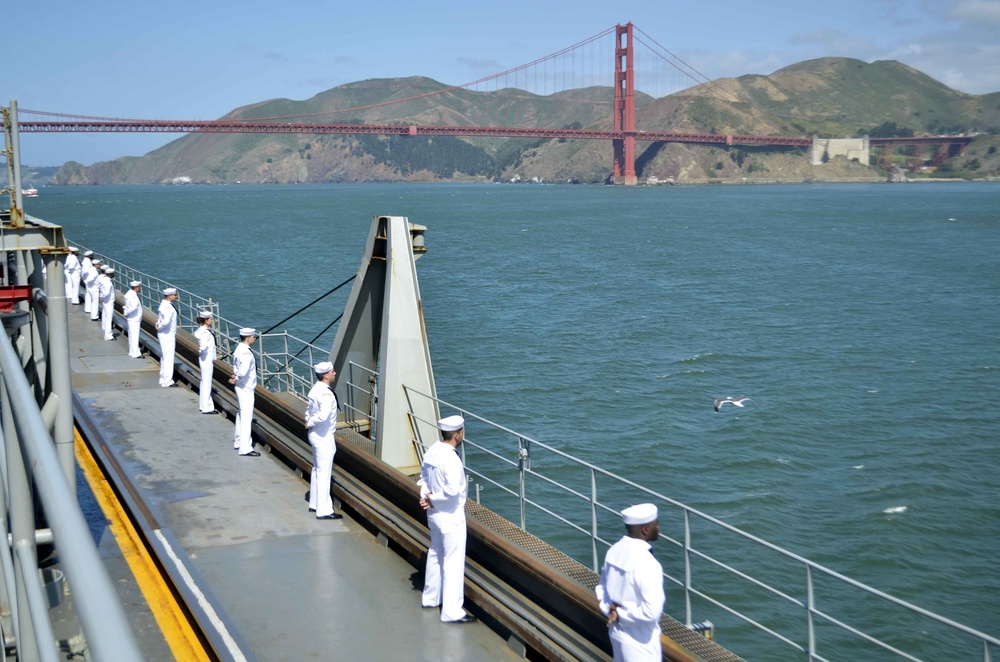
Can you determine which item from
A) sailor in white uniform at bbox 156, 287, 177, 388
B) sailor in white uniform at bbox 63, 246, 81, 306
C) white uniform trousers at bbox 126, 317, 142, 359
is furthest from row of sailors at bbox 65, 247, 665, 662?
sailor in white uniform at bbox 63, 246, 81, 306

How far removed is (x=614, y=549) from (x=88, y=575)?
4.55 m

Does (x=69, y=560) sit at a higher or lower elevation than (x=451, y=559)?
higher

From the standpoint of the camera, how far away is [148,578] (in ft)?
28.1

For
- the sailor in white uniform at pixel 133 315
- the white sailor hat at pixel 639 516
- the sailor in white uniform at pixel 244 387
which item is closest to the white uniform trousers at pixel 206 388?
the sailor in white uniform at pixel 244 387

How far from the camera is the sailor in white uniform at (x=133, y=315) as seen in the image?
19.0 m

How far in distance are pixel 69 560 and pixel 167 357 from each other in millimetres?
15799

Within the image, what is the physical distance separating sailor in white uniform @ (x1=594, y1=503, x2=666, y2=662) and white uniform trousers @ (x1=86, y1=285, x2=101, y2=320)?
71.3ft

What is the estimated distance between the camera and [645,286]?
50.6m

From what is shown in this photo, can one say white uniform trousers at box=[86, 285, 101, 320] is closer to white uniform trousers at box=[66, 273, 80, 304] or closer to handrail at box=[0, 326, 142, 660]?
white uniform trousers at box=[66, 273, 80, 304]

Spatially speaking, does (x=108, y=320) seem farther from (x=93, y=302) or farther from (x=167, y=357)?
(x=167, y=357)

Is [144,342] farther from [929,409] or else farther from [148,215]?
[148,215]

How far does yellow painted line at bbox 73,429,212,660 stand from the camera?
731 cm

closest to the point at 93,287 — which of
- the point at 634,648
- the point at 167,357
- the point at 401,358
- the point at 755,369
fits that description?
the point at 167,357

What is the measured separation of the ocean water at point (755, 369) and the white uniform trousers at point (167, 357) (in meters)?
7.36
